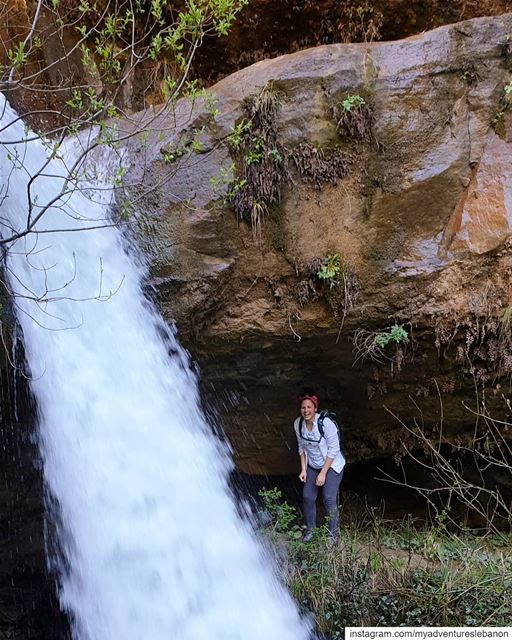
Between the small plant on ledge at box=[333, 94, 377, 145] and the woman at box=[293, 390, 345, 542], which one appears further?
the woman at box=[293, 390, 345, 542]

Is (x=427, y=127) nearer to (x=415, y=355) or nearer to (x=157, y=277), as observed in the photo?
(x=415, y=355)

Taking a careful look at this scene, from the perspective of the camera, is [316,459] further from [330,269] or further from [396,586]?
[330,269]

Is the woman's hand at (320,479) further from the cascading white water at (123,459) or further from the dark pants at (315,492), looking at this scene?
the cascading white water at (123,459)

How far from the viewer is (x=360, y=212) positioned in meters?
5.23

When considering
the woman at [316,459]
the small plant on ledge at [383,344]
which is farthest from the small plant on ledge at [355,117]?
the woman at [316,459]

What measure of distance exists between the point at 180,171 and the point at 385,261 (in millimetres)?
2048

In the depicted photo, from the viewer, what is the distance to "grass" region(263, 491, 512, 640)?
405 cm

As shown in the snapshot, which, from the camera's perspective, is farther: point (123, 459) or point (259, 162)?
point (259, 162)

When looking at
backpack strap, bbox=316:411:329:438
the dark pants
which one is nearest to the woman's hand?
the dark pants

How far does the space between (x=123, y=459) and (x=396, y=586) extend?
7.25 ft

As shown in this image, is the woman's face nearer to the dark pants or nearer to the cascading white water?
the dark pants

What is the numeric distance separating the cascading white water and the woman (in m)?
0.93

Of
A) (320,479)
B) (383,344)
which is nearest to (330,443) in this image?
(320,479)

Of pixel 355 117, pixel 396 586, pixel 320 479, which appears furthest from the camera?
pixel 320 479
